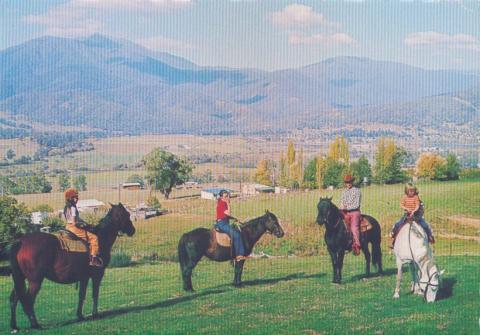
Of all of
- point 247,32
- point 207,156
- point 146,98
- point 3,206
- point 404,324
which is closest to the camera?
point 404,324

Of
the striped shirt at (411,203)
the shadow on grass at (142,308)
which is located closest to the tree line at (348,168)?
the striped shirt at (411,203)

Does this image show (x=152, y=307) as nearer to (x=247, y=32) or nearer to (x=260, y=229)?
(x=260, y=229)

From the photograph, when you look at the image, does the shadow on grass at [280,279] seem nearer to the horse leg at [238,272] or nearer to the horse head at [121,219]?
the horse leg at [238,272]

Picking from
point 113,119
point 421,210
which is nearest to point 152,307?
point 421,210

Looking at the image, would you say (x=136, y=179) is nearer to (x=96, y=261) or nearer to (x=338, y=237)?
(x=96, y=261)

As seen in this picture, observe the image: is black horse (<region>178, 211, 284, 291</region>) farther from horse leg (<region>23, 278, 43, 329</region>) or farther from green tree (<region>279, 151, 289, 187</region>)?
green tree (<region>279, 151, 289, 187</region>)

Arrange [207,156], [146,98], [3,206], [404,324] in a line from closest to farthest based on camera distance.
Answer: [404,324] < [3,206] < [207,156] < [146,98]

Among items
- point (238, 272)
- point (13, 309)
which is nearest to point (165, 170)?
point (238, 272)
